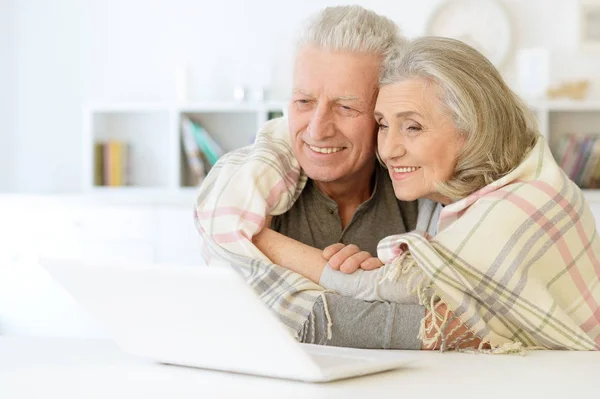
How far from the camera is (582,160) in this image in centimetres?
487

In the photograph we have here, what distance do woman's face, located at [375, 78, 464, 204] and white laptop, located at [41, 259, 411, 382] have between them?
0.60 meters

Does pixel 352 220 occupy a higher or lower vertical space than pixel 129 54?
lower

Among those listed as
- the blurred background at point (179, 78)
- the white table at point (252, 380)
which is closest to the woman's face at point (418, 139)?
the white table at point (252, 380)

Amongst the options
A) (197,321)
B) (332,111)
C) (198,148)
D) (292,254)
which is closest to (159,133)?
(198,148)

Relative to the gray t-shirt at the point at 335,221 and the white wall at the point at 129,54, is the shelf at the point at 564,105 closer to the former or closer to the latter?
the white wall at the point at 129,54

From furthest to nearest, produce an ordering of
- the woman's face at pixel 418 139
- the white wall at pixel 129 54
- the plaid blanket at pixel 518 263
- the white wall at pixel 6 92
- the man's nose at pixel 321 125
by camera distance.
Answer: the white wall at pixel 6 92 → the white wall at pixel 129 54 → the man's nose at pixel 321 125 → the woman's face at pixel 418 139 → the plaid blanket at pixel 518 263

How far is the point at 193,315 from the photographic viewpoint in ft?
3.34

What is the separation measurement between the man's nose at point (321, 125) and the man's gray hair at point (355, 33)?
0.13 meters

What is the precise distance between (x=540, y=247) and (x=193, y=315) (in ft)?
2.26

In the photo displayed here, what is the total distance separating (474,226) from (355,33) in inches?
22.8

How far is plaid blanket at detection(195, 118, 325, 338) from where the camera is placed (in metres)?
1.60

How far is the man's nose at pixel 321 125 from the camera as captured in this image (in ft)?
6.04

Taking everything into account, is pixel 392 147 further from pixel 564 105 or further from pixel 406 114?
pixel 564 105

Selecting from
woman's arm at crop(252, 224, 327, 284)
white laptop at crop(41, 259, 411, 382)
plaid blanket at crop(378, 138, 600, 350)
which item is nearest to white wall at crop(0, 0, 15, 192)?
woman's arm at crop(252, 224, 327, 284)
